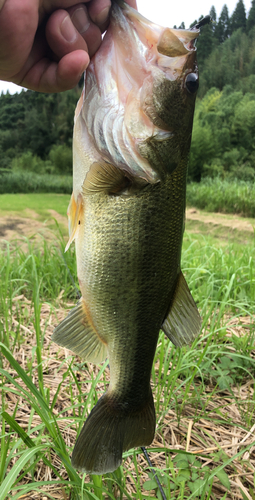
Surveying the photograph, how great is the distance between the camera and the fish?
66cm

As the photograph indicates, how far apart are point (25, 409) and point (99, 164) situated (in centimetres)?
88

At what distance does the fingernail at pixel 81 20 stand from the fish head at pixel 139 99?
1.8 inches

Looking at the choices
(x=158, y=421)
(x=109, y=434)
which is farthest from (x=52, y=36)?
(x=158, y=421)

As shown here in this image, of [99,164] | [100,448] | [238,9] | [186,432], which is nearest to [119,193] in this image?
[99,164]

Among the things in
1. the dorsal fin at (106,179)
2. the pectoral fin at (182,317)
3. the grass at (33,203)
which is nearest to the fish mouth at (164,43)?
the dorsal fin at (106,179)

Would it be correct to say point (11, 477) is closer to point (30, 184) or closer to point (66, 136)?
point (30, 184)

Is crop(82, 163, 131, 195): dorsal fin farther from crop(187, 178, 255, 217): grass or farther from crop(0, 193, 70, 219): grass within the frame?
crop(187, 178, 255, 217): grass

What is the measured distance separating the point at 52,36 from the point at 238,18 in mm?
22704

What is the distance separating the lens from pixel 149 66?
659mm

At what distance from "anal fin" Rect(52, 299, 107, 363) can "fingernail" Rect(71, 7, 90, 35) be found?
1.86 feet

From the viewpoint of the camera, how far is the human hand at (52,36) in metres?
0.60

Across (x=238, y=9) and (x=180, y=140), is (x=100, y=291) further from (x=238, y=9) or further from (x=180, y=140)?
(x=238, y=9)

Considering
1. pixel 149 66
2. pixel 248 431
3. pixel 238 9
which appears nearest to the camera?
pixel 149 66

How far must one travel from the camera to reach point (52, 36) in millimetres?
663
